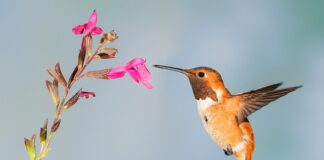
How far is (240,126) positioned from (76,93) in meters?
2.40

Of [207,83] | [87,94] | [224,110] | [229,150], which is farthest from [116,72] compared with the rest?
[229,150]

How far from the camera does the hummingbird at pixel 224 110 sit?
4.34 m

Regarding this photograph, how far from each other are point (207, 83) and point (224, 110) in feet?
1.17

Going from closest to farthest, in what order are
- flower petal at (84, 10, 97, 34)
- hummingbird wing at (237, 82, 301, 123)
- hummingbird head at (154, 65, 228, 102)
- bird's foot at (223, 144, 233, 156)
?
flower petal at (84, 10, 97, 34), hummingbird wing at (237, 82, 301, 123), hummingbird head at (154, 65, 228, 102), bird's foot at (223, 144, 233, 156)

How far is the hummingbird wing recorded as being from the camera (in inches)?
156

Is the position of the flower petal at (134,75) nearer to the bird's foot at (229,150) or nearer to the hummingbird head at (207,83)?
the hummingbird head at (207,83)

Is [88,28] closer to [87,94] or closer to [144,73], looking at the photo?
[87,94]

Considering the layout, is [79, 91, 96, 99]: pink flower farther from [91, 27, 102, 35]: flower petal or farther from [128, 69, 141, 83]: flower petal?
→ [128, 69, 141, 83]: flower petal

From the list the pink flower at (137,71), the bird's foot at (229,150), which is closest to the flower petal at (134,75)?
the pink flower at (137,71)

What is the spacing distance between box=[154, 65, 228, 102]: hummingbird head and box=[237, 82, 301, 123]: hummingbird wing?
25cm

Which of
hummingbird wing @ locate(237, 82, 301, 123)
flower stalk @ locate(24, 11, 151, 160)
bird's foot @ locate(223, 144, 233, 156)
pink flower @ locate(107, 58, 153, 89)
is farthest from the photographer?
bird's foot @ locate(223, 144, 233, 156)

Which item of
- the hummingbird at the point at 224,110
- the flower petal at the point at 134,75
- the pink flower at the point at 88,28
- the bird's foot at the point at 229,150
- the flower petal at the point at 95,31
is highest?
the pink flower at the point at 88,28

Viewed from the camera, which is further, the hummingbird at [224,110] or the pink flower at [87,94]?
the hummingbird at [224,110]

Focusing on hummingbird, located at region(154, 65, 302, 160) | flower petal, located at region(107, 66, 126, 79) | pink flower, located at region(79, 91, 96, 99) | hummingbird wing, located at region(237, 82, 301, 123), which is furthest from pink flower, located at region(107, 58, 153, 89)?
hummingbird wing, located at region(237, 82, 301, 123)
